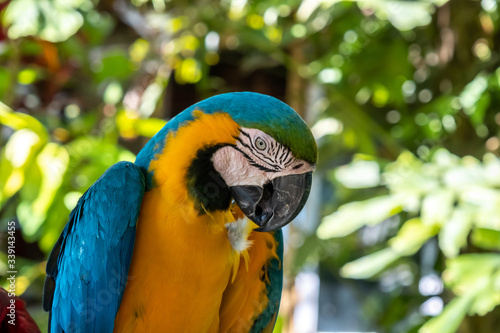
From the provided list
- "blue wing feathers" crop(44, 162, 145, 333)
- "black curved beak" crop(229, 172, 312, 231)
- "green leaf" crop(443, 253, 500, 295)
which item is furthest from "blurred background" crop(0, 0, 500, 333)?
"black curved beak" crop(229, 172, 312, 231)

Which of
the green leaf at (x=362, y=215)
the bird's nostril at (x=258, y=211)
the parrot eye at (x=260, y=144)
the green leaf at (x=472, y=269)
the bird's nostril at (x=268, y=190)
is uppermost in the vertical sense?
the parrot eye at (x=260, y=144)

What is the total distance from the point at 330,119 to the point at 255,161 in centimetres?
103

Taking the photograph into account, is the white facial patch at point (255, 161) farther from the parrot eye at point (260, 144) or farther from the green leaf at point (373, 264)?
the green leaf at point (373, 264)

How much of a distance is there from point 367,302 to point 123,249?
1.39 m

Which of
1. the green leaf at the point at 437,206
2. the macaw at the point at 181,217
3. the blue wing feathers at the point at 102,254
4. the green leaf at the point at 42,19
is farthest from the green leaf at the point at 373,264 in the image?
the green leaf at the point at 42,19

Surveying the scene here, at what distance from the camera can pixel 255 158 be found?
23.9 inches

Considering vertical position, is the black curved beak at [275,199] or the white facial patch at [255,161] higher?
the white facial patch at [255,161]

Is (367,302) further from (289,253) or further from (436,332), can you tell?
(436,332)

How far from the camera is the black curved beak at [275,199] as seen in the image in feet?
2.00

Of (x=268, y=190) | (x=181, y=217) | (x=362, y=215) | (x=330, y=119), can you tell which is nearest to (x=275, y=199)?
(x=268, y=190)

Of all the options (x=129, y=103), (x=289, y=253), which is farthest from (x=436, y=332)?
(x=129, y=103)

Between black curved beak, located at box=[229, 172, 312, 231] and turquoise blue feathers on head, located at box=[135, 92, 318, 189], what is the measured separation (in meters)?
0.03

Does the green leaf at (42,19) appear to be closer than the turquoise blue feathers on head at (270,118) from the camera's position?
No

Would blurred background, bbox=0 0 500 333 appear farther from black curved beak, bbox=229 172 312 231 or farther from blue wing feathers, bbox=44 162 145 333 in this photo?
black curved beak, bbox=229 172 312 231
